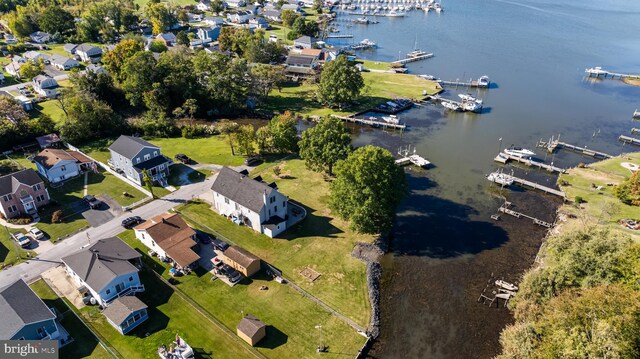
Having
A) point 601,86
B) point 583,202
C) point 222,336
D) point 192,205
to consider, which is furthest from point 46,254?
point 601,86

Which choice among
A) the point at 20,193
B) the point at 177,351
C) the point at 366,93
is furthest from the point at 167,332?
the point at 366,93

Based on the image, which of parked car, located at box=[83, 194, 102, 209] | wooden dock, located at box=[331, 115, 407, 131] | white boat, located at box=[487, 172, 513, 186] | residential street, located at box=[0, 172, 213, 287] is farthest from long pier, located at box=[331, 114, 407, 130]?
parked car, located at box=[83, 194, 102, 209]

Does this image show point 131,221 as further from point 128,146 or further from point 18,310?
point 18,310

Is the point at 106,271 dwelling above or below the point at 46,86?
below

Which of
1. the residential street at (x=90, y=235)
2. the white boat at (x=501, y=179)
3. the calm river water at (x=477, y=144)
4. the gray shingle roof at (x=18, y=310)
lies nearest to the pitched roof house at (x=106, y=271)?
the residential street at (x=90, y=235)

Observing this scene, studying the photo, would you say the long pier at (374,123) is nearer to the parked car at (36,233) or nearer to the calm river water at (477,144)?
the calm river water at (477,144)
